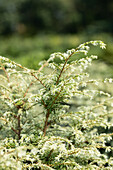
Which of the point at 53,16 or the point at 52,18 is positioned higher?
the point at 53,16

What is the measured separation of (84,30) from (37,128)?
10.1m

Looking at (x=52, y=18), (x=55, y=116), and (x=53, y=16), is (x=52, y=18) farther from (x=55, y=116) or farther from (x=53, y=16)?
(x=55, y=116)

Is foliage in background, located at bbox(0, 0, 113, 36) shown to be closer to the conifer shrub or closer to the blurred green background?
the blurred green background

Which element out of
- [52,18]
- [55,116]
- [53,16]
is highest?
[53,16]

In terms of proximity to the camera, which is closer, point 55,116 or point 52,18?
point 55,116

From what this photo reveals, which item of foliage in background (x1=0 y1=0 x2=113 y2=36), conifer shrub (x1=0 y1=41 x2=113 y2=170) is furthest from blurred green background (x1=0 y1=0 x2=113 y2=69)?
conifer shrub (x1=0 y1=41 x2=113 y2=170)

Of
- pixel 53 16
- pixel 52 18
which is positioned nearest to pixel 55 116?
pixel 52 18

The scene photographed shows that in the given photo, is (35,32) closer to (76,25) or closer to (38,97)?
(76,25)

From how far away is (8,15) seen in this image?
36.0 ft

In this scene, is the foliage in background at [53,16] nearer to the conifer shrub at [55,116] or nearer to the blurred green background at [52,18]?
the blurred green background at [52,18]

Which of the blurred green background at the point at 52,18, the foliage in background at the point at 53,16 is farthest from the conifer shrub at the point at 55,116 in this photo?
the foliage in background at the point at 53,16

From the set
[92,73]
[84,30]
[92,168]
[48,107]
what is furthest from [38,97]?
[84,30]

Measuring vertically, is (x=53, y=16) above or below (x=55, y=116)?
above

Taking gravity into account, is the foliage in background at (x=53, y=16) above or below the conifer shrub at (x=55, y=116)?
above
